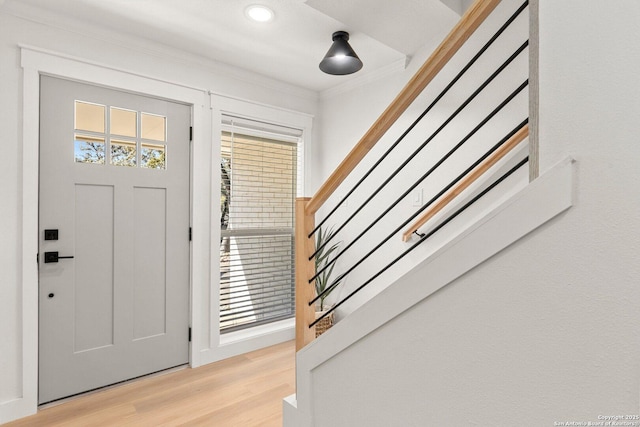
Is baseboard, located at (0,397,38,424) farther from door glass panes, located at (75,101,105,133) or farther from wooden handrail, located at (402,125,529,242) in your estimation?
wooden handrail, located at (402,125,529,242)

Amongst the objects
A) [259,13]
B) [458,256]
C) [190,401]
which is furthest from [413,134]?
[190,401]

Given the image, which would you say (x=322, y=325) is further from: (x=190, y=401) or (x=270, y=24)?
(x=270, y=24)

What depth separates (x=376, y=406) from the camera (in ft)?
4.00

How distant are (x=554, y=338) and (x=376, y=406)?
0.65 metres

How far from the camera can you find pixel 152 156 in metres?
2.64

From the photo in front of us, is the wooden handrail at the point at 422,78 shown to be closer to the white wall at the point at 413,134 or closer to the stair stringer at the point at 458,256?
the stair stringer at the point at 458,256

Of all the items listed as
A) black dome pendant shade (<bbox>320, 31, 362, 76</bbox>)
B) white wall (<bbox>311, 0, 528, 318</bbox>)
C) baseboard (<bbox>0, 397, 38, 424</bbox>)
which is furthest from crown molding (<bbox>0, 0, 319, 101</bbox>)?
baseboard (<bbox>0, 397, 38, 424</bbox>)

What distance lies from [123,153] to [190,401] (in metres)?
1.71

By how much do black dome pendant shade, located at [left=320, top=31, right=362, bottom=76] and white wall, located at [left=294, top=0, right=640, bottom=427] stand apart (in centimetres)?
171

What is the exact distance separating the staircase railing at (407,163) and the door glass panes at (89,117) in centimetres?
168

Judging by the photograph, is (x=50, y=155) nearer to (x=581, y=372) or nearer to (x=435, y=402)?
(x=435, y=402)

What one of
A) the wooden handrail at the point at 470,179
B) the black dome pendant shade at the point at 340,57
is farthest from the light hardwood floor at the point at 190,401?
the black dome pendant shade at the point at 340,57

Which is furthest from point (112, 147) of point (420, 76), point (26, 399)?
point (420, 76)

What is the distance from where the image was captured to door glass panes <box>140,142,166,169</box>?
260 cm
